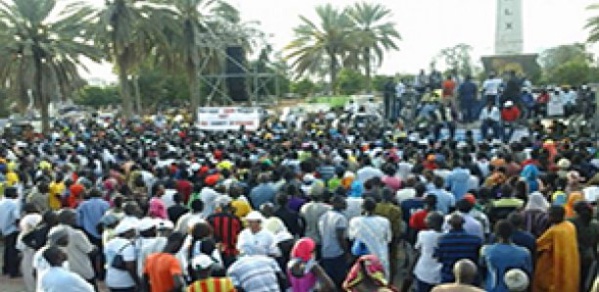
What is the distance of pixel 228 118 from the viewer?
65.4 feet

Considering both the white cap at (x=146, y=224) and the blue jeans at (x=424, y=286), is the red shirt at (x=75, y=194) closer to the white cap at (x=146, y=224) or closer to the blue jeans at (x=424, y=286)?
the white cap at (x=146, y=224)

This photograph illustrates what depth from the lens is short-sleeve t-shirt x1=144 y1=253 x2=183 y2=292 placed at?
6.16 meters

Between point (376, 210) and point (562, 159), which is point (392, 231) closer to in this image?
point (376, 210)

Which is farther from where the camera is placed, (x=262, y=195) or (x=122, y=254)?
(x=262, y=195)

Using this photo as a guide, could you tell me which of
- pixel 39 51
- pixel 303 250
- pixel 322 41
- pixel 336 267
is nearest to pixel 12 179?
pixel 336 267

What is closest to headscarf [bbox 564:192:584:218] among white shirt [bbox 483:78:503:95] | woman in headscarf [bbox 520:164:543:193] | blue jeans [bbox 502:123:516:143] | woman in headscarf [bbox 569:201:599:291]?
woman in headscarf [bbox 569:201:599:291]

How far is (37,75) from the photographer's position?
25688 millimetres

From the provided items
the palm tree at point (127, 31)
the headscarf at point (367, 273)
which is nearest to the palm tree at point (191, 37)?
the palm tree at point (127, 31)

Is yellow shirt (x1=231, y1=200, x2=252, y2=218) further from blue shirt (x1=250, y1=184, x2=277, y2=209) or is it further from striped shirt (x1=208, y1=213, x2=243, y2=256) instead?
blue shirt (x1=250, y1=184, x2=277, y2=209)

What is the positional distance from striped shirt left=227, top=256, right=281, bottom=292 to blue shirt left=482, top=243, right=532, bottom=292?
1.77m

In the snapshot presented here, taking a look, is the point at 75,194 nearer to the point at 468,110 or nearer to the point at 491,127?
the point at 491,127

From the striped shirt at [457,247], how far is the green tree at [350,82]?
37.4 metres

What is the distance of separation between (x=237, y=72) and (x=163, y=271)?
22184 mm

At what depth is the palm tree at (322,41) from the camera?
4031 centimetres
